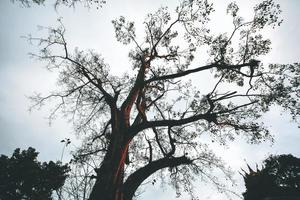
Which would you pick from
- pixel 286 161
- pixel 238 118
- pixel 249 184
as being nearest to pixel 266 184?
pixel 249 184

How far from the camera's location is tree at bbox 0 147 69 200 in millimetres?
15727

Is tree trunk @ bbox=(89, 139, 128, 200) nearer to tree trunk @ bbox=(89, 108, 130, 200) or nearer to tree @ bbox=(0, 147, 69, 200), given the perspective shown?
tree trunk @ bbox=(89, 108, 130, 200)

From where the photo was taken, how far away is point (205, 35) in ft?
32.9

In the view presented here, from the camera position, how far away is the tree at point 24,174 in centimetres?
1573

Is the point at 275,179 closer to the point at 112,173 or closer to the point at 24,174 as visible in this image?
the point at 24,174

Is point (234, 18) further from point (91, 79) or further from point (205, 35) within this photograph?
point (91, 79)

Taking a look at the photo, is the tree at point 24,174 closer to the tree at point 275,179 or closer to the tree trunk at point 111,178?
the tree trunk at point 111,178

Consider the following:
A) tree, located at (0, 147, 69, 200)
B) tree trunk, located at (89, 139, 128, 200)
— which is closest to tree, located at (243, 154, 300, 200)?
tree, located at (0, 147, 69, 200)

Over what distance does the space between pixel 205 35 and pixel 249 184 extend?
2735 centimetres

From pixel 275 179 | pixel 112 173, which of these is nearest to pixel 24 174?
pixel 112 173

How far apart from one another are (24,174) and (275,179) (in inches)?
1320

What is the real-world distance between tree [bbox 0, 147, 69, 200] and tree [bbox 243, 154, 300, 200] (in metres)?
22.8

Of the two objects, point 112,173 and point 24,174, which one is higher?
point 24,174

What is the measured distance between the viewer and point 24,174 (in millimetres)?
16578
